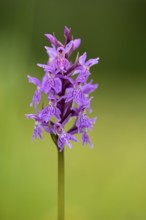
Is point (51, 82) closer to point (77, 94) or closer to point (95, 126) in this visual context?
point (77, 94)

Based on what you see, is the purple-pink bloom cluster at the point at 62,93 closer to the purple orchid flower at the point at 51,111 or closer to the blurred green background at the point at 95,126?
the purple orchid flower at the point at 51,111

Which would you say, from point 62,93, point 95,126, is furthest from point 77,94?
point 95,126

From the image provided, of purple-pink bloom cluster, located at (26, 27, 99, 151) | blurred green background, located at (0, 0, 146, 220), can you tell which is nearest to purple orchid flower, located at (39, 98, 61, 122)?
purple-pink bloom cluster, located at (26, 27, 99, 151)

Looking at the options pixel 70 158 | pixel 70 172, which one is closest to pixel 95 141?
pixel 70 158

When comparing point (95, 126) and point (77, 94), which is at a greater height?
point (95, 126)

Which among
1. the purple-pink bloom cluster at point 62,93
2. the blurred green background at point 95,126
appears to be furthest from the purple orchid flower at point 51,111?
the blurred green background at point 95,126

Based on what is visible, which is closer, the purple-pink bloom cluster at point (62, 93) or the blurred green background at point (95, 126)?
the purple-pink bloom cluster at point (62, 93)

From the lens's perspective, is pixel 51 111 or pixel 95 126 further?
pixel 95 126

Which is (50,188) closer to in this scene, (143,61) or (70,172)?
(70,172)
